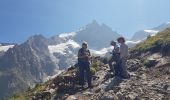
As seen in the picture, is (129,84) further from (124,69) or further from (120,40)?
(120,40)

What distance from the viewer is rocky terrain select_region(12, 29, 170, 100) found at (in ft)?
67.5

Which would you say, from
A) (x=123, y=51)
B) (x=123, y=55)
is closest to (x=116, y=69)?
(x=123, y=55)

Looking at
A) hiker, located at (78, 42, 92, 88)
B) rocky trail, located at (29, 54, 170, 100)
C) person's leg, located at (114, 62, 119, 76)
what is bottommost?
rocky trail, located at (29, 54, 170, 100)

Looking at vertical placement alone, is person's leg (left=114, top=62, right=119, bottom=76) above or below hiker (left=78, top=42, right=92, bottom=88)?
below

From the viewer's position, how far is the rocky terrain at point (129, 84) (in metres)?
20.6

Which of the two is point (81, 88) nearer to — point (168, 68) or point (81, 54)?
point (81, 54)

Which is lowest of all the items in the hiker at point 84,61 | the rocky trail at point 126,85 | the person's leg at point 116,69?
the rocky trail at point 126,85

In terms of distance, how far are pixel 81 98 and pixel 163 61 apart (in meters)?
6.81

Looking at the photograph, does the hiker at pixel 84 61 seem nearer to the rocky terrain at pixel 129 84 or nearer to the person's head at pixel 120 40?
the rocky terrain at pixel 129 84

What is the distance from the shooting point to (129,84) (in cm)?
2203

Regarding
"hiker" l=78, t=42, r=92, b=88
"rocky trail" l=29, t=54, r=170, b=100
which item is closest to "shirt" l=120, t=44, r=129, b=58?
"rocky trail" l=29, t=54, r=170, b=100

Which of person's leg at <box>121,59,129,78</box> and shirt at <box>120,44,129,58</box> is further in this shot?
shirt at <box>120,44,129,58</box>

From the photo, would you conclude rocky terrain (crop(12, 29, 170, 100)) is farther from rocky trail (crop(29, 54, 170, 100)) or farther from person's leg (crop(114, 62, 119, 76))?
person's leg (crop(114, 62, 119, 76))

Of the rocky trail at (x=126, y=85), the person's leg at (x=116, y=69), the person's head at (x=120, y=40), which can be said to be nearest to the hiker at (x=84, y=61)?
the rocky trail at (x=126, y=85)
